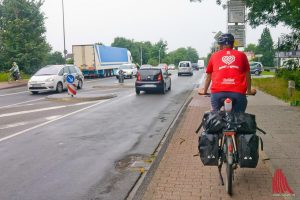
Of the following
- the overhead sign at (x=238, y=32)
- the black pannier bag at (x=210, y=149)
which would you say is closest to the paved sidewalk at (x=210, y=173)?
the black pannier bag at (x=210, y=149)

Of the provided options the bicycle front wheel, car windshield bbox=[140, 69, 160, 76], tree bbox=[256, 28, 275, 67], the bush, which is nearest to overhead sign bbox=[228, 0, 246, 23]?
the bicycle front wheel

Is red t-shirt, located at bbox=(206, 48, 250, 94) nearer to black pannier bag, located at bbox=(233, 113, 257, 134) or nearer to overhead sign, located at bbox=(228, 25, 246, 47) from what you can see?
black pannier bag, located at bbox=(233, 113, 257, 134)

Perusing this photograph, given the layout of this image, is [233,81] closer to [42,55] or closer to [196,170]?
[196,170]

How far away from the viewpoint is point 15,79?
35875mm

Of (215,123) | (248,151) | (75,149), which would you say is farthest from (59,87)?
(248,151)

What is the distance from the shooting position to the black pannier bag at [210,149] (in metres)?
5.27

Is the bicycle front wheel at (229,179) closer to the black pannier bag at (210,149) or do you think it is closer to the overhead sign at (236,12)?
the black pannier bag at (210,149)

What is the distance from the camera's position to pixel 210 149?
528cm

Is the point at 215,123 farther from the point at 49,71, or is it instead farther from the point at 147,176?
the point at 49,71

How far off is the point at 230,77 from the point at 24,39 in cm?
3970

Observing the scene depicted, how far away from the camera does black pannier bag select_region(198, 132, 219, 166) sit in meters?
5.27

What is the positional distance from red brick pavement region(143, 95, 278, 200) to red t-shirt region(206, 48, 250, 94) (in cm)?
127

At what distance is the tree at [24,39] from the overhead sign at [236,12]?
105 ft

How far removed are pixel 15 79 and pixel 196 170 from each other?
32209 mm
